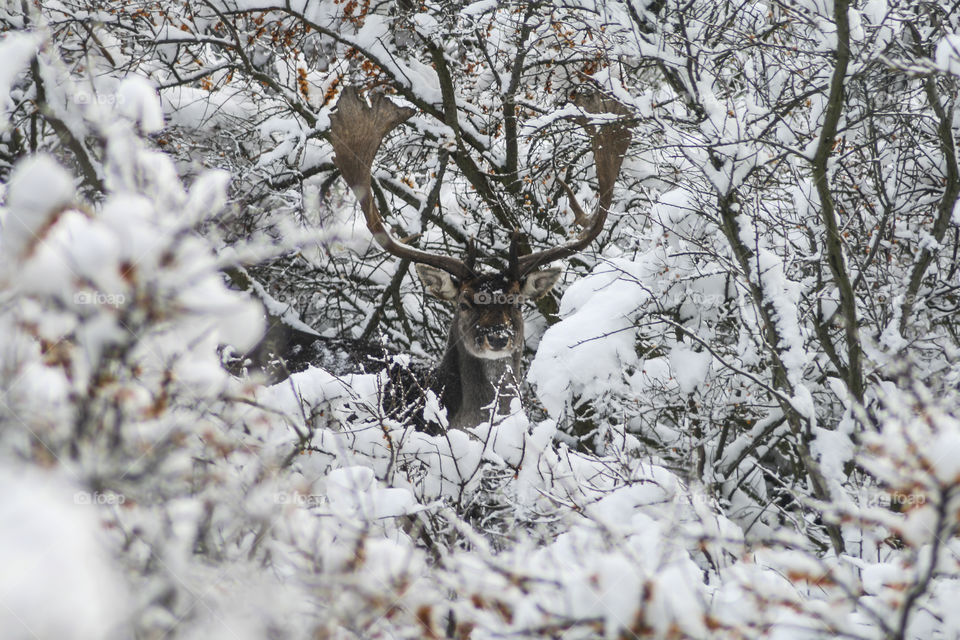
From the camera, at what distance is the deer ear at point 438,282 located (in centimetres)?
589

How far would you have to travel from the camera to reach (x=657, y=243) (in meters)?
5.53

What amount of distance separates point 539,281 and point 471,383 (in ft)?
3.23

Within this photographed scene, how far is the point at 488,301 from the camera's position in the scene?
5848mm

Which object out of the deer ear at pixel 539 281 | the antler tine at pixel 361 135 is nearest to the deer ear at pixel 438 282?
the antler tine at pixel 361 135

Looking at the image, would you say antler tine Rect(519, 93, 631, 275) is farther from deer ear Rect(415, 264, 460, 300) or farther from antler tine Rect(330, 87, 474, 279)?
antler tine Rect(330, 87, 474, 279)

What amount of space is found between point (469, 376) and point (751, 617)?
4.04 m

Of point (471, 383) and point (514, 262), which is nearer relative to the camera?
point (471, 383)

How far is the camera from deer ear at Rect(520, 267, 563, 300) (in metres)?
6.00

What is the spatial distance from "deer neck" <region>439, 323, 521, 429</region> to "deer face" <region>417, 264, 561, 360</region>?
7 centimetres

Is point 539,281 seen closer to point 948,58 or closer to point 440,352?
point 440,352

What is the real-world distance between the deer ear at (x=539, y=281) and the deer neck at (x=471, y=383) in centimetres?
53

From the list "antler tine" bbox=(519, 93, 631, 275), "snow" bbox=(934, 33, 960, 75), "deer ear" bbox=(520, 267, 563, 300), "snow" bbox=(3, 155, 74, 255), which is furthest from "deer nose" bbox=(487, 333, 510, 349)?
"snow" bbox=(3, 155, 74, 255)

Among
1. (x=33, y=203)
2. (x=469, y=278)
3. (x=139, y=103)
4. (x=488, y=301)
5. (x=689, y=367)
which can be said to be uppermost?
(x=469, y=278)

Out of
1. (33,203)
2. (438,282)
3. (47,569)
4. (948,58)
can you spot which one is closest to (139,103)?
(33,203)
